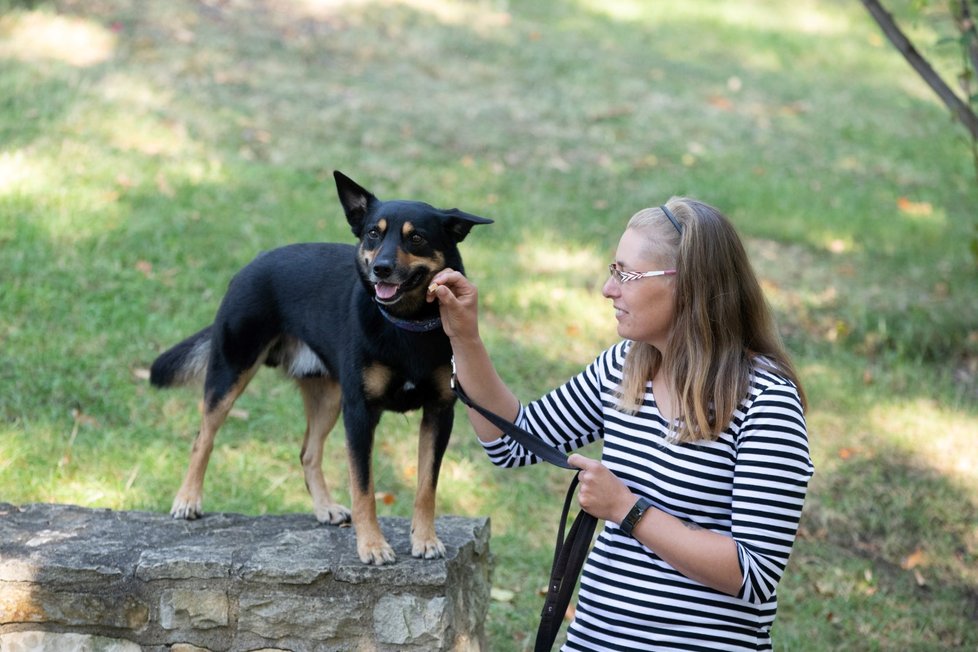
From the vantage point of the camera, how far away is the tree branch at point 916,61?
564 centimetres

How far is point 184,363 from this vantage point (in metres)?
4.27

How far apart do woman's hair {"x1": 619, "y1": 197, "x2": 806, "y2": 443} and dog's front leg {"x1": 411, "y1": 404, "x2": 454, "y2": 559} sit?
0.90 meters

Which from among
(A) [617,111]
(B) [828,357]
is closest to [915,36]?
(A) [617,111]

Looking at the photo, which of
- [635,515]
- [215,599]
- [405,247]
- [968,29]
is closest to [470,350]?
[405,247]

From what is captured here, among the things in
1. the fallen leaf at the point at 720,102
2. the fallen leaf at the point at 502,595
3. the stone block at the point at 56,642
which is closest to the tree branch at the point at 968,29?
the fallen leaf at the point at 502,595

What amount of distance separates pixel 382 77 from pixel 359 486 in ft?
28.6

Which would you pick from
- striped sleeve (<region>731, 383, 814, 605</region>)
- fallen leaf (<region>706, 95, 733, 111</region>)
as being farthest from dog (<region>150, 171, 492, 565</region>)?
fallen leaf (<region>706, 95, 733, 111</region>)

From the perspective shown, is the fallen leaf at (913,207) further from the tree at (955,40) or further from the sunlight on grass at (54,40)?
the sunlight on grass at (54,40)

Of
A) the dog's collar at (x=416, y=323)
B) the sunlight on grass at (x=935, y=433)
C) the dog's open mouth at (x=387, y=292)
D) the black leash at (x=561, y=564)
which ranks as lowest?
the sunlight on grass at (x=935, y=433)

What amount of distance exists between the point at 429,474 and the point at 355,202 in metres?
0.90

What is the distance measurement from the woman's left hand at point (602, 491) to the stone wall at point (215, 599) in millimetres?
1031

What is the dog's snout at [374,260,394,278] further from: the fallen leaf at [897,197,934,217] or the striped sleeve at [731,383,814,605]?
the fallen leaf at [897,197,934,217]

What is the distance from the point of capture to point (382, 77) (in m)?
11.5

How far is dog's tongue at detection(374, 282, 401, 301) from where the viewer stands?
314cm
